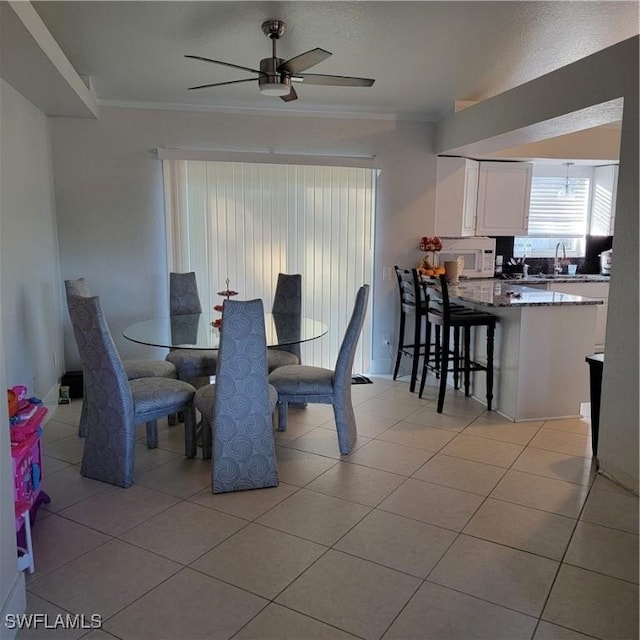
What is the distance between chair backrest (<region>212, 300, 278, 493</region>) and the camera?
2828 mm

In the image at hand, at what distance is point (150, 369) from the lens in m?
3.81

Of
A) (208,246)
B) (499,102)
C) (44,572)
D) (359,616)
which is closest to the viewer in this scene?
(359,616)

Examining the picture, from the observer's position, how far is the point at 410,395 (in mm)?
4840

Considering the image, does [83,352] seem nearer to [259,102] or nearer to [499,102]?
[259,102]

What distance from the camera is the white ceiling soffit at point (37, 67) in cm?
256

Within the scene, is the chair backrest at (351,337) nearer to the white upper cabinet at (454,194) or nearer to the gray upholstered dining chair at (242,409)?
the gray upholstered dining chair at (242,409)

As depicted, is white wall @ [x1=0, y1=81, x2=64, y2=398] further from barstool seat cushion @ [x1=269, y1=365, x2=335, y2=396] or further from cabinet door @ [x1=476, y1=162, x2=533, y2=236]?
cabinet door @ [x1=476, y1=162, x2=533, y2=236]

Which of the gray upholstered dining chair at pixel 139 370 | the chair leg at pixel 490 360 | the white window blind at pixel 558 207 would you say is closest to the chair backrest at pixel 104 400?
the gray upholstered dining chair at pixel 139 370

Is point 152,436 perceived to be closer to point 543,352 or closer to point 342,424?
point 342,424

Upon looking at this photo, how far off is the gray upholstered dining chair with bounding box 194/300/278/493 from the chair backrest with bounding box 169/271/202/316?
1.79 m

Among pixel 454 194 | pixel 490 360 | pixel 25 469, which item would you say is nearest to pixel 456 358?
pixel 490 360

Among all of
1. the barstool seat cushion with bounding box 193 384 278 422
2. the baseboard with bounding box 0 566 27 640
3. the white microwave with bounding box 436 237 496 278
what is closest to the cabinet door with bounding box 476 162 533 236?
the white microwave with bounding box 436 237 496 278

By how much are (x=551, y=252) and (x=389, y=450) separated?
14.5 feet

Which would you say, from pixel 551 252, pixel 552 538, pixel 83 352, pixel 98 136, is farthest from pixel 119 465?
pixel 551 252
